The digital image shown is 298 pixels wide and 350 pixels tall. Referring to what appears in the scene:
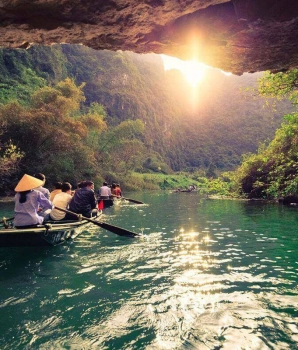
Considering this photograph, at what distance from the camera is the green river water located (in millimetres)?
3381

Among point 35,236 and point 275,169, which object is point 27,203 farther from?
point 275,169

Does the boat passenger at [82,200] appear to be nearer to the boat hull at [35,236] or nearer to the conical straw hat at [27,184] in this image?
the boat hull at [35,236]

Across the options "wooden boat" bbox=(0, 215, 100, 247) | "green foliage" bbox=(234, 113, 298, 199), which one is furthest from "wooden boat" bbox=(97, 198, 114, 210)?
"green foliage" bbox=(234, 113, 298, 199)

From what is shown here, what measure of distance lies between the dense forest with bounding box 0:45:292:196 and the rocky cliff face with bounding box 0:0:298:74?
873cm

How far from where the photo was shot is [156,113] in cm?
9419

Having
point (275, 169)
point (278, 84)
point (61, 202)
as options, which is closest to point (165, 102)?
point (275, 169)

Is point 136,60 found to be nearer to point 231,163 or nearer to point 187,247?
point 231,163

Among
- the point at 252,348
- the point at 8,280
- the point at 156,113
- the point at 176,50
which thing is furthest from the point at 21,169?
the point at 156,113

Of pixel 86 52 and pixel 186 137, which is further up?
pixel 86 52

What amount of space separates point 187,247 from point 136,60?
379ft

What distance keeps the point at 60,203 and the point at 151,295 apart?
489cm

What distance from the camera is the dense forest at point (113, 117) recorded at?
2480cm

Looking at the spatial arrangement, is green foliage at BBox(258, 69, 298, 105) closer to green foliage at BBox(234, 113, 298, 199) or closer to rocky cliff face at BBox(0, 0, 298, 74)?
green foliage at BBox(234, 113, 298, 199)

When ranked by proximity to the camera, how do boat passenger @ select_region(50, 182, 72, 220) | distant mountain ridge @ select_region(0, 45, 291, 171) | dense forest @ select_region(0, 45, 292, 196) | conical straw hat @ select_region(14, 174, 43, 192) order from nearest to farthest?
1. conical straw hat @ select_region(14, 174, 43, 192)
2. boat passenger @ select_region(50, 182, 72, 220)
3. dense forest @ select_region(0, 45, 292, 196)
4. distant mountain ridge @ select_region(0, 45, 291, 171)
